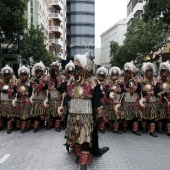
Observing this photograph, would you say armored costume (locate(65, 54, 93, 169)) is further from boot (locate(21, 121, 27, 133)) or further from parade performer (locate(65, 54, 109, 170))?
boot (locate(21, 121, 27, 133))

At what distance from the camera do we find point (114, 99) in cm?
1021

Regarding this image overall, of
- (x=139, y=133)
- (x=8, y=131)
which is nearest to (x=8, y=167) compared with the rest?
(x=8, y=131)

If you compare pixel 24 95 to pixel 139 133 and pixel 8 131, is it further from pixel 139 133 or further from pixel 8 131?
pixel 139 133

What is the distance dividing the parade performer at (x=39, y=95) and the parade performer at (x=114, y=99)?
1.80 metres

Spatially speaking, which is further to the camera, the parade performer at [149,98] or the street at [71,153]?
the parade performer at [149,98]

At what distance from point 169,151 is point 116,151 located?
122 centimetres

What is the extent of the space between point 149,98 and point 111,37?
8372cm

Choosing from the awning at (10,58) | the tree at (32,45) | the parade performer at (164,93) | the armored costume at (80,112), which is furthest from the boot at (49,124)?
the tree at (32,45)

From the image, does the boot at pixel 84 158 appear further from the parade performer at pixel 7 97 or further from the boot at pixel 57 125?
the parade performer at pixel 7 97

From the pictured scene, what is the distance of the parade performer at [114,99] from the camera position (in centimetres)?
1010

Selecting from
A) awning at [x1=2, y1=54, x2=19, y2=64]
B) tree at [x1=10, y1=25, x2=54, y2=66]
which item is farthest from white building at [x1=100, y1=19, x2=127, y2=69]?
awning at [x1=2, y1=54, x2=19, y2=64]

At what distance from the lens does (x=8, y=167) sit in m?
6.89

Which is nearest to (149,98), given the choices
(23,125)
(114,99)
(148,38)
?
(114,99)

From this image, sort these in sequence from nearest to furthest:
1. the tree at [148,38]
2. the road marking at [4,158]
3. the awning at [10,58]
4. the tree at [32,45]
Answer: the road marking at [4,158] < the awning at [10,58] < the tree at [148,38] < the tree at [32,45]
